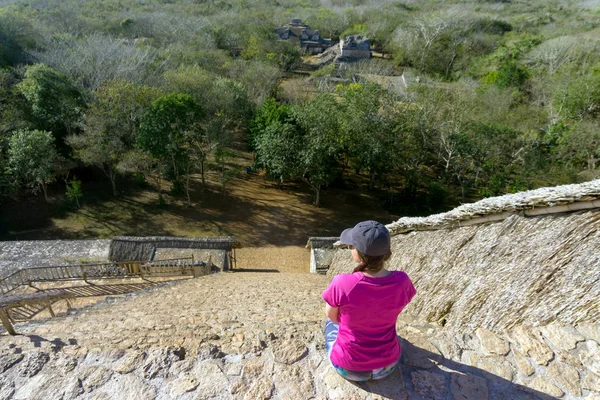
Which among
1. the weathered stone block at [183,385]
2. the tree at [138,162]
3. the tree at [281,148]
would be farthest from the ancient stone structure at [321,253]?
the weathered stone block at [183,385]

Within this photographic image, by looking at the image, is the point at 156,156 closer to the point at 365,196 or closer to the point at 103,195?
the point at 103,195

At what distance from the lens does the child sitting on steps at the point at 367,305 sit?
2.38m

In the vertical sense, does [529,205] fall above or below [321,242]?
above

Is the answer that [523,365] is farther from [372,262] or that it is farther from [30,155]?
[30,155]

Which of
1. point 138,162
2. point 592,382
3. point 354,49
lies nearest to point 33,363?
point 592,382

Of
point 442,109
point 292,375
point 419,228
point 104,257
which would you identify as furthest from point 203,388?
point 442,109

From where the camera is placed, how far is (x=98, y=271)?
8875 mm

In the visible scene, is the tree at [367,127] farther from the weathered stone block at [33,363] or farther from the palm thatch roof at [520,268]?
the weathered stone block at [33,363]

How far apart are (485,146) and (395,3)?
49131 mm

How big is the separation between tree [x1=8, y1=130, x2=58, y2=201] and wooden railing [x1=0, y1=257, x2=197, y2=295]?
19.7ft

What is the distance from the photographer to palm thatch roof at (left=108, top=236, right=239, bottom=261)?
1040 centimetres

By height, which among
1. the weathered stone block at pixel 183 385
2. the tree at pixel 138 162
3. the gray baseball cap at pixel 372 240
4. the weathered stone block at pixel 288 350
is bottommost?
the weathered stone block at pixel 183 385

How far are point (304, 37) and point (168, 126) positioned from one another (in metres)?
32.9

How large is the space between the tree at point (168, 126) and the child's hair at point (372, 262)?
12.8 m
